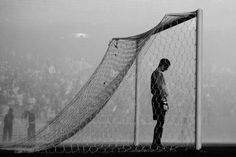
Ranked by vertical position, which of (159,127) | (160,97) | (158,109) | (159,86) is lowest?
(159,127)

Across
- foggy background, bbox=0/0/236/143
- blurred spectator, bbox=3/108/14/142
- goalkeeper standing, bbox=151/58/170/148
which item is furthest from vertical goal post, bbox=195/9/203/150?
foggy background, bbox=0/0/236/143

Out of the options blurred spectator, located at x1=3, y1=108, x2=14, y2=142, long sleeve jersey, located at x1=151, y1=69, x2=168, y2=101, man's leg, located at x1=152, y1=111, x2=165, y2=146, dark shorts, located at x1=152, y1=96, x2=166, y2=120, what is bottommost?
blurred spectator, located at x1=3, y1=108, x2=14, y2=142

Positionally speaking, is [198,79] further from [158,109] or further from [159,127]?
[159,127]

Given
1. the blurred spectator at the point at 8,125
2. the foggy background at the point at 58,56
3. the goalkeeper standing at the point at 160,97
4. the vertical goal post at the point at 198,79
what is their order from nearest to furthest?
the vertical goal post at the point at 198,79 < the goalkeeper standing at the point at 160,97 < the blurred spectator at the point at 8,125 < the foggy background at the point at 58,56

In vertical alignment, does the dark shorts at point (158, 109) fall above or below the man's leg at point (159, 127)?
above

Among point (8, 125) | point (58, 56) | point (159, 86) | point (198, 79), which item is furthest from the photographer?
point (58, 56)

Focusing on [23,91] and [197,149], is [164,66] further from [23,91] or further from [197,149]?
[23,91]

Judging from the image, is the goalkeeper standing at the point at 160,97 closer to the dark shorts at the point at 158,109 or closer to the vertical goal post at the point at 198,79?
the dark shorts at the point at 158,109

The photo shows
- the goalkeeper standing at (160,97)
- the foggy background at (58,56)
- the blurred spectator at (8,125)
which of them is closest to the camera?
the goalkeeper standing at (160,97)

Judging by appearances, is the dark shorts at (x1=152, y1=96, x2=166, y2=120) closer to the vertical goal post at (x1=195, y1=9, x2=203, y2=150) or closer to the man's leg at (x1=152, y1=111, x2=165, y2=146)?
the man's leg at (x1=152, y1=111, x2=165, y2=146)

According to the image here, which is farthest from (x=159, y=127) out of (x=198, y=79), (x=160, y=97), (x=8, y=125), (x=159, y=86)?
(x=8, y=125)

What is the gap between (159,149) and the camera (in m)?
6.59

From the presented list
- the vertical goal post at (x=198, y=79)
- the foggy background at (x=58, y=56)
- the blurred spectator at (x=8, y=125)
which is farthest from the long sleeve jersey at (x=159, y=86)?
the foggy background at (x=58, y=56)

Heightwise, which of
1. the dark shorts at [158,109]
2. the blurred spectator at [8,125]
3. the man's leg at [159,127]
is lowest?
the blurred spectator at [8,125]
